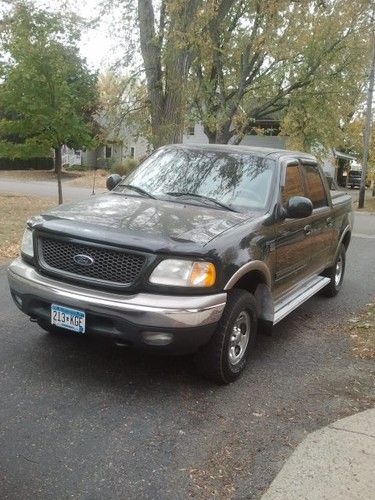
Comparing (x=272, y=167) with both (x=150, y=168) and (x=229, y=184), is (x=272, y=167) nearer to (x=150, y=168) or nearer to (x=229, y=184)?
(x=229, y=184)

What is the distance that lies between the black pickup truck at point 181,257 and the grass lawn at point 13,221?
13.0ft

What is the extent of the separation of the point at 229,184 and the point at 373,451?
2.51m

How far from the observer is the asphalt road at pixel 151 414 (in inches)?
112

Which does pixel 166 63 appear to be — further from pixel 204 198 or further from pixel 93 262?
pixel 93 262

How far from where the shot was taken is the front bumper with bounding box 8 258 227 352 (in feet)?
11.4

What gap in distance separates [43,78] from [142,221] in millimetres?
10160

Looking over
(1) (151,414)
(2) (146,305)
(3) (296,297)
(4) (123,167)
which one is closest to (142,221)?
(2) (146,305)

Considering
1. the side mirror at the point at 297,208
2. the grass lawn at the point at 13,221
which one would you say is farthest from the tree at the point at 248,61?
the side mirror at the point at 297,208

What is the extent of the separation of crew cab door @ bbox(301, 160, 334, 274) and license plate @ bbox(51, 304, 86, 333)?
8.69 feet

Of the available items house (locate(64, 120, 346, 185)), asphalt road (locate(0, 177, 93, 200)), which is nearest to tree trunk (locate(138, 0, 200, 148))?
house (locate(64, 120, 346, 185))

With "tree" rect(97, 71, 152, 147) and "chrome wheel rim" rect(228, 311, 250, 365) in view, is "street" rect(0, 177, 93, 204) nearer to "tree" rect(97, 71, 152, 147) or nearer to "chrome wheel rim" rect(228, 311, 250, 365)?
"tree" rect(97, 71, 152, 147)

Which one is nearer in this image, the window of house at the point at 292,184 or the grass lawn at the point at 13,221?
the window of house at the point at 292,184

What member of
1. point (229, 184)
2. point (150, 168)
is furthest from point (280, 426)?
point (150, 168)

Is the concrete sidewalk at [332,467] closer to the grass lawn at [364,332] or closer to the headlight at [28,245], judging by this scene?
the grass lawn at [364,332]
